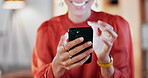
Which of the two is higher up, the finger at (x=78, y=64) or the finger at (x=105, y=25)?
the finger at (x=105, y=25)

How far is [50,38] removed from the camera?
1.99 ft

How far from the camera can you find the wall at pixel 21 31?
2.18 feet

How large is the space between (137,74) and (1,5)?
47 cm

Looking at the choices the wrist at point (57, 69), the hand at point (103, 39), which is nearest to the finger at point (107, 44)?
the hand at point (103, 39)

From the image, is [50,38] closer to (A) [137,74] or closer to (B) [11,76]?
(B) [11,76]

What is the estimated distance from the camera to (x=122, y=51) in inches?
23.3

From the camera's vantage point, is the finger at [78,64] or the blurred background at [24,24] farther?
the blurred background at [24,24]

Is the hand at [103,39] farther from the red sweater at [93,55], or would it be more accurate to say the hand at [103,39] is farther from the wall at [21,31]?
the wall at [21,31]

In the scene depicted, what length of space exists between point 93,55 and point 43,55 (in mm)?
122

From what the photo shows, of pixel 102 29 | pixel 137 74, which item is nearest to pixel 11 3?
pixel 102 29

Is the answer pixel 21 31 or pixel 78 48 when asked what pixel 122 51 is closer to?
pixel 78 48

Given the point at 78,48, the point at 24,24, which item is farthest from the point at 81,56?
the point at 24,24

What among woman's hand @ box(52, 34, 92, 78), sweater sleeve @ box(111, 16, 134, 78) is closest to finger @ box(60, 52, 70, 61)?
woman's hand @ box(52, 34, 92, 78)

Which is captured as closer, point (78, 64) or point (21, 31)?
point (78, 64)
